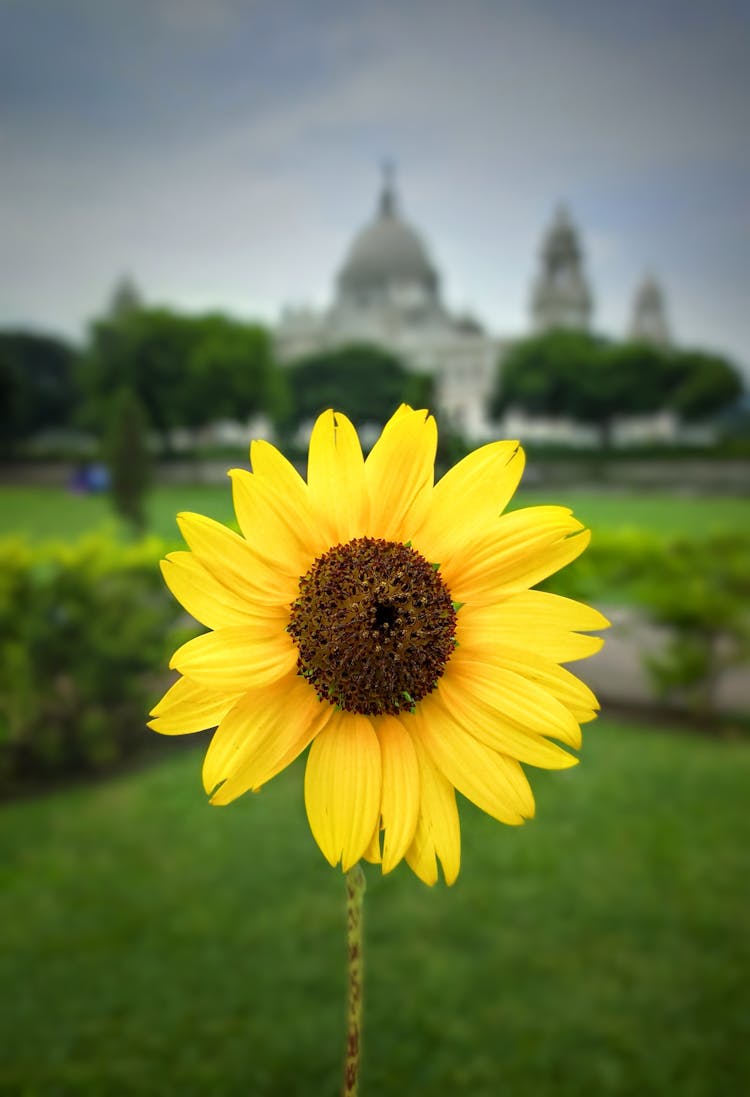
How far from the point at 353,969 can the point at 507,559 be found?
74 mm

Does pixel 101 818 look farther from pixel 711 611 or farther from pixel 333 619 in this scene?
pixel 333 619

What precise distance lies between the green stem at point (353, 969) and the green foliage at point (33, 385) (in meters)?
14.3

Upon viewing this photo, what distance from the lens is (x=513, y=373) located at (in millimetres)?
18781

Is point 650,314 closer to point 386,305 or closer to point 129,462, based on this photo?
point 386,305

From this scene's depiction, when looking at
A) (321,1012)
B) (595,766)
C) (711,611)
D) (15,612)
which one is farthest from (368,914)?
(711,611)

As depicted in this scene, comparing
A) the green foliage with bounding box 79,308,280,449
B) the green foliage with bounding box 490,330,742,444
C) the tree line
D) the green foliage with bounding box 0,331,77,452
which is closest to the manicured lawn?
the tree line

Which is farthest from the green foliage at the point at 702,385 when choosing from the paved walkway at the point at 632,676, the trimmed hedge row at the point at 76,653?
the trimmed hedge row at the point at 76,653

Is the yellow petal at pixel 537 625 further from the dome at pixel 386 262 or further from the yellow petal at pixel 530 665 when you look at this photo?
the dome at pixel 386 262

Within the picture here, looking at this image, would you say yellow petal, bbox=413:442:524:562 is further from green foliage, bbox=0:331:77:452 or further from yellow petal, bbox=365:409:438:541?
green foliage, bbox=0:331:77:452

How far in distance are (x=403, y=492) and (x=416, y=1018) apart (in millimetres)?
1545

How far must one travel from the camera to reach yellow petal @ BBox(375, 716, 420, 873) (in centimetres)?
16

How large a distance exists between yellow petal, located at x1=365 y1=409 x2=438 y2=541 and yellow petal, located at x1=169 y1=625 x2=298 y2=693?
0.09 ft

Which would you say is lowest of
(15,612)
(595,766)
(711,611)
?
(595,766)

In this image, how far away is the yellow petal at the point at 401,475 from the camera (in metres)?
0.17
